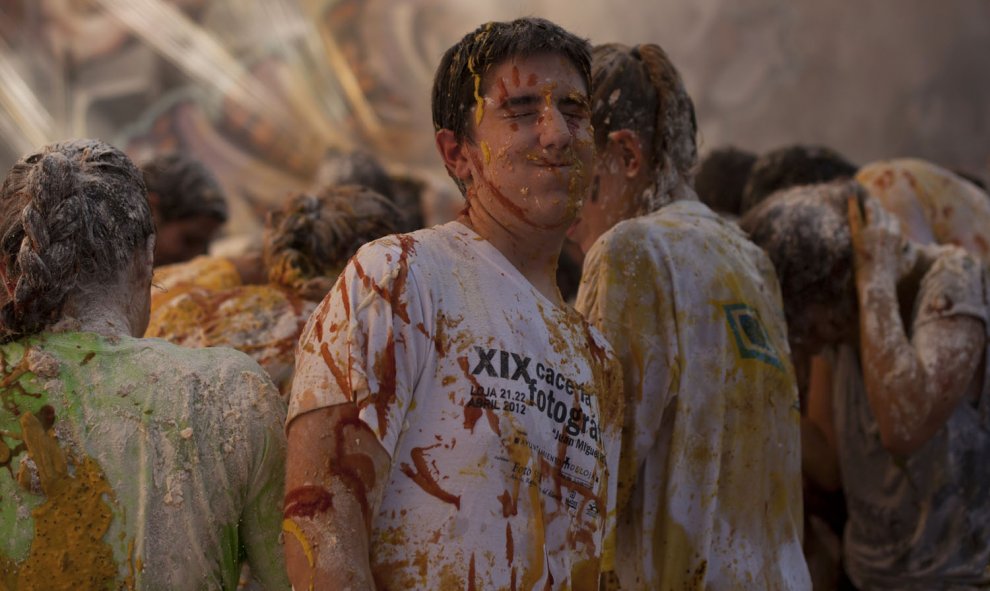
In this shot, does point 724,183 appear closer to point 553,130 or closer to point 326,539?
point 553,130

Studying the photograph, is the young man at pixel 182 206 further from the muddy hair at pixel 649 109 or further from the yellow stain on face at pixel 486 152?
the yellow stain on face at pixel 486 152

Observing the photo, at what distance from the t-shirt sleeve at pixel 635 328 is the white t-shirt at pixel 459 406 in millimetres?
562

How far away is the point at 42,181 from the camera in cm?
225

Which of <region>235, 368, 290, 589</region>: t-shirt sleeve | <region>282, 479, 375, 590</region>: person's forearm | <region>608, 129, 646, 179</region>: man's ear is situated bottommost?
<region>282, 479, 375, 590</region>: person's forearm

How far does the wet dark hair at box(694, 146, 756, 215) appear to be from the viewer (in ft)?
18.6

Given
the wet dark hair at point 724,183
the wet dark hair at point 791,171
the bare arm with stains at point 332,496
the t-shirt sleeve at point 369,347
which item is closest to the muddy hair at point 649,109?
the t-shirt sleeve at point 369,347

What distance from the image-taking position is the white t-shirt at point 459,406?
2.00 m

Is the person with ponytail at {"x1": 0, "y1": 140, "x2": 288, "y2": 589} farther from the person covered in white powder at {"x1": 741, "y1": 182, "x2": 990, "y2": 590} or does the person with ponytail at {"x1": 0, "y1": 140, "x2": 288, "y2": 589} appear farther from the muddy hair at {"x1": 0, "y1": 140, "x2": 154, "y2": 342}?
the person covered in white powder at {"x1": 741, "y1": 182, "x2": 990, "y2": 590}

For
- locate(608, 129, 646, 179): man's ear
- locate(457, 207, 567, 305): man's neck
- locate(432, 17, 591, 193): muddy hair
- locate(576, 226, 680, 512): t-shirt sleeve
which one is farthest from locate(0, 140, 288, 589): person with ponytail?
locate(608, 129, 646, 179): man's ear

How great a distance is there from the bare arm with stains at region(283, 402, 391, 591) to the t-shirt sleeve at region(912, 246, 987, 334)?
7.47 ft

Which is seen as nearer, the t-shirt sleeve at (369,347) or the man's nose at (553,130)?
the t-shirt sleeve at (369,347)

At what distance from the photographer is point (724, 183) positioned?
18.7 feet

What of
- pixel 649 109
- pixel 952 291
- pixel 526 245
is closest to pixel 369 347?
pixel 526 245

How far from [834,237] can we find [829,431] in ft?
2.37
